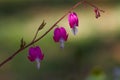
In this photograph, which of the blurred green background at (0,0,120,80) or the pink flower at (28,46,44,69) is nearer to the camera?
the pink flower at (28,46,44,69)

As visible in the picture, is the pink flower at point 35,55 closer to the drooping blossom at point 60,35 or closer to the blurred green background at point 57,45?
the drooping blossom at point 60,35

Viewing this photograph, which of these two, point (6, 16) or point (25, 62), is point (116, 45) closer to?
point (25, 62)

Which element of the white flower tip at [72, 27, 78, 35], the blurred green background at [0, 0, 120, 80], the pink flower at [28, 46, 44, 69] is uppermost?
the blurred green background at [0, 0, 120, 80]

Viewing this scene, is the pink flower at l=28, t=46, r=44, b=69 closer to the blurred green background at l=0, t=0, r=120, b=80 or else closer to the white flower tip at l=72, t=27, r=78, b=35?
the white flower tip at l=72, t=27, r=78, b=35

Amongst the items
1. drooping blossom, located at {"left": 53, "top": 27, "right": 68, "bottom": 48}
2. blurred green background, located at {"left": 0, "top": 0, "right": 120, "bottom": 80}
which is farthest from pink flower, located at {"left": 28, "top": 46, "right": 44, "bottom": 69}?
blurred green background, located at {"left": 0, "top": 0, "right": 120, "bottom": 80}

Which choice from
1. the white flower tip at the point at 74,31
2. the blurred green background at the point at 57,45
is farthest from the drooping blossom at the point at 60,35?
the blurred green background at the point at 57,45

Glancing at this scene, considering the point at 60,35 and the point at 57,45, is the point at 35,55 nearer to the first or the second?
the point at 60,35

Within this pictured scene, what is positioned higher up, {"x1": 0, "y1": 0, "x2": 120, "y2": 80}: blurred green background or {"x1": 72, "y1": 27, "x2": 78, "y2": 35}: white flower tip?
{"x1": 0, "y1": 0, "x2": 120, "y2": 80}: blurred green background

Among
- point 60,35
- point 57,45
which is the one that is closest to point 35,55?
point 60,35
